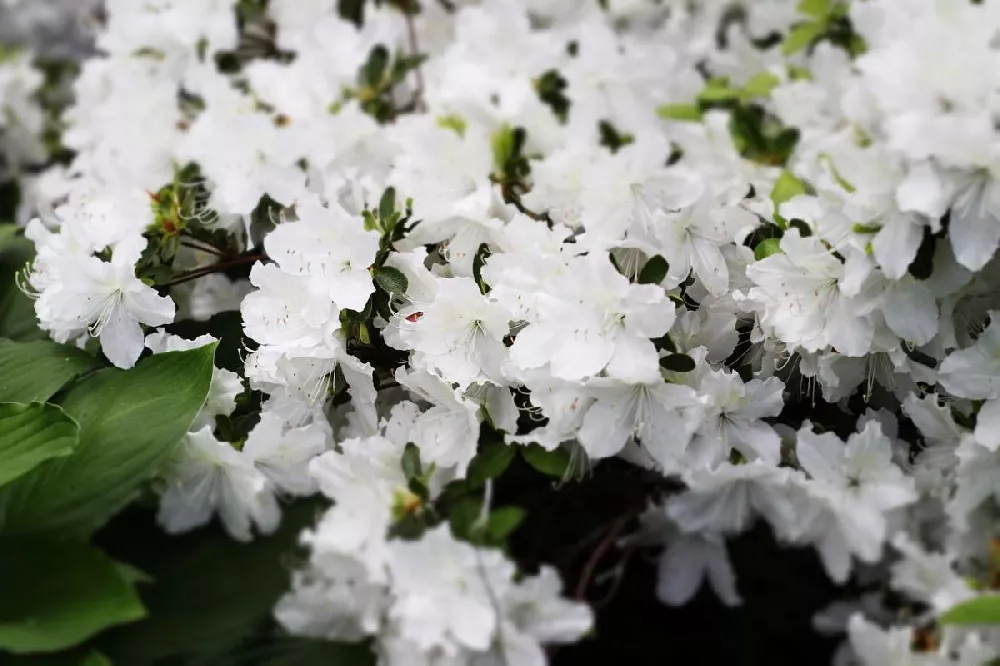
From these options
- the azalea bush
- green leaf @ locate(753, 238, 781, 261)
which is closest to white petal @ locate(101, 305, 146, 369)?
the azalea bush

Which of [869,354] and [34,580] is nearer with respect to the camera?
[34,580]

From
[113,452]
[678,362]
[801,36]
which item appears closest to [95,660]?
[113,452]

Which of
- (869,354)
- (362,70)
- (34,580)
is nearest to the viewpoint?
(34,580)

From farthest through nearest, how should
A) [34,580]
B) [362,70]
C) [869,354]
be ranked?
[362,70], [869,354], [34,580]

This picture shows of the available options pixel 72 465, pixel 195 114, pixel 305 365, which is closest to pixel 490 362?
pixel 305 365

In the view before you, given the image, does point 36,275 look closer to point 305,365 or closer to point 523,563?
point 305,365

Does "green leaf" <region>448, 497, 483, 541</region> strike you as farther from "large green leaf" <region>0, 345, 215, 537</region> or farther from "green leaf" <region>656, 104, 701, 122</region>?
"green leaf" <region>656, 104, 701, 122</region>

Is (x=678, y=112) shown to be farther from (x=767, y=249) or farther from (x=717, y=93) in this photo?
(x=767, y=249)

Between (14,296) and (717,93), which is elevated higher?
(717,93)
